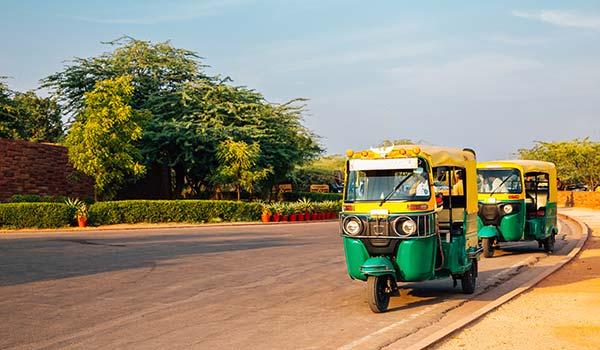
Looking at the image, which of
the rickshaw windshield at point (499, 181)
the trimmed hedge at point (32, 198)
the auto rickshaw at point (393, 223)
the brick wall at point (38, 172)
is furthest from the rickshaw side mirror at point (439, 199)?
the brick wall at point (38, 172)

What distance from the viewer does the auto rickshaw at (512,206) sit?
1925 centimetres

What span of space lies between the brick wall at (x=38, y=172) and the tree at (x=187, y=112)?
4.92 meters

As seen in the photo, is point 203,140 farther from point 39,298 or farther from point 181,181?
point 39,298

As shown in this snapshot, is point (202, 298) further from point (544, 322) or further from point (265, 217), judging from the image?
point (265, 217)

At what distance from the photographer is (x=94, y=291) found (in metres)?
13.0

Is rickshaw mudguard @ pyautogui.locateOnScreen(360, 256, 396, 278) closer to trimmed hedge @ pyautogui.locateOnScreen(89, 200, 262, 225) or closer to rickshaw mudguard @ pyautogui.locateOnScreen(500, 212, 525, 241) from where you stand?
rickshaw mudguard @ pyautogui.locateOnScreen(500, 212, 525, 241)

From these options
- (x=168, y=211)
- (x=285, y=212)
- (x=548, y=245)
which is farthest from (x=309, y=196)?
(x=548, y=245)

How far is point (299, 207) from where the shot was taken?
41.7 metres

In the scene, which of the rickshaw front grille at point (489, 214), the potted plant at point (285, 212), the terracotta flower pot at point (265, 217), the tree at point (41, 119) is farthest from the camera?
the tree at point (41, 119)

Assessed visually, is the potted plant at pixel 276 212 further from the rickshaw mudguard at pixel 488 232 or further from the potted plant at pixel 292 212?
the rickshaw mudguard at pixel 488 232

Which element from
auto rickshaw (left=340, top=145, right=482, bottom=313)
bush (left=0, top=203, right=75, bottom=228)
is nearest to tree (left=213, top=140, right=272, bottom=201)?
bush (left=0, top=203, right=75, bottom=228)

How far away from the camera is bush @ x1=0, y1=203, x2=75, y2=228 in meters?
29.9

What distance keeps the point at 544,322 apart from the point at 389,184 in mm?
3109

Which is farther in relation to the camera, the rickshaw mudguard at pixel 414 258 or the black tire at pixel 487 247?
the black tire at pixel 487 247
